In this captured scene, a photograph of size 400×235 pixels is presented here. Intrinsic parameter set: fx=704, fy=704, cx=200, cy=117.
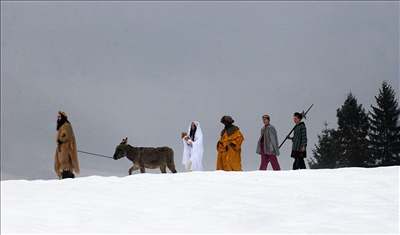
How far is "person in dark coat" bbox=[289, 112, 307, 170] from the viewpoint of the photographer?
18047mm

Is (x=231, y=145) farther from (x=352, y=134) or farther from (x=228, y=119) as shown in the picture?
(x=352, y=134)

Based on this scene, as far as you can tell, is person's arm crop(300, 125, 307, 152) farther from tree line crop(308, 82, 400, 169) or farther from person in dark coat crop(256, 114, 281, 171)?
tree line crop(308, 82, 400, 169)

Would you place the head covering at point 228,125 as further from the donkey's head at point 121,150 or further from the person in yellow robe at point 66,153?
the person in yellow robe at point 66,153

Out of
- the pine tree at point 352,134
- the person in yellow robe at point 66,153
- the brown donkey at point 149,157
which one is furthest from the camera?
the pine tree at point 352,134

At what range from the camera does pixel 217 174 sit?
614 inches

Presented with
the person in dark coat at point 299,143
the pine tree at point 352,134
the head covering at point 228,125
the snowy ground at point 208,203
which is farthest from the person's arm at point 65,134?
the pine tree at point 352,134

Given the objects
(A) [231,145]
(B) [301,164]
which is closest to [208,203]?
(B) [301,164]

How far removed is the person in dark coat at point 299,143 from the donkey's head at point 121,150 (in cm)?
557

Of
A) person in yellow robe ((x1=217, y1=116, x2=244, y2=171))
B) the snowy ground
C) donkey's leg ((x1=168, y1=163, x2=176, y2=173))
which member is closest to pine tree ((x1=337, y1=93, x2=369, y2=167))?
donkey's leg ((x1=168, y1=163, x2=176, y2=173))

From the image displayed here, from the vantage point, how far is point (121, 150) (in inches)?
840

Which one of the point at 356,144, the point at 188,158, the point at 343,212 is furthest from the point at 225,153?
the point at 356,144

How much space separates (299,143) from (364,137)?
28977mm

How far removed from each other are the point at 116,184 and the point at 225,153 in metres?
5.61

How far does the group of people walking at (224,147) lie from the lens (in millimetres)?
17188
